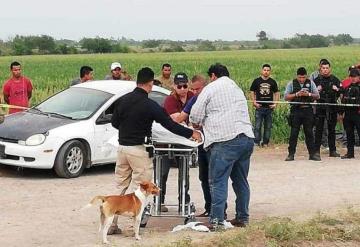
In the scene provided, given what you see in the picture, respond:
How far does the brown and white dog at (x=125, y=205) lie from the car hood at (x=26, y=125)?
4378 mm

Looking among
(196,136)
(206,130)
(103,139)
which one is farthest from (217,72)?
(103,139)

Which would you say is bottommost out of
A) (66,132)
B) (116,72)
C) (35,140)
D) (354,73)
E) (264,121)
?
(264,121)

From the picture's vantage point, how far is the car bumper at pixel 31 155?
472 inches

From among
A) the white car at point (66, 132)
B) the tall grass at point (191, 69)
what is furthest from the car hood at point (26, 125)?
the tall grass at point (191, 69)

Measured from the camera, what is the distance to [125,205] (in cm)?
809

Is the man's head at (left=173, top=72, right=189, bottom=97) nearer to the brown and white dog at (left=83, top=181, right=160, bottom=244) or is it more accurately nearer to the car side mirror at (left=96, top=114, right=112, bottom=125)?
the brown and white dog at (left=83, top=181, right=160, bottom=244)

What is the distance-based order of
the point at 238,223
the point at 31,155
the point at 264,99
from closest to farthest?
the point at 238,223, the point at 31,155, the point at 264,99

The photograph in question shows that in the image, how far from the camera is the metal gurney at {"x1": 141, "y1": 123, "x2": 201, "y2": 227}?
862 centimetres

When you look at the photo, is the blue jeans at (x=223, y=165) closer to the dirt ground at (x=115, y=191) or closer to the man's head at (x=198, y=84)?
the dirt ground at (x=115, y=191)

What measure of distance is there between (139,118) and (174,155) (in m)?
0.74

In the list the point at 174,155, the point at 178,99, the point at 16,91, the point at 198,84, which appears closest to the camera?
the point at 174,155

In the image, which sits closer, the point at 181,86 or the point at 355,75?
the point at 181,86

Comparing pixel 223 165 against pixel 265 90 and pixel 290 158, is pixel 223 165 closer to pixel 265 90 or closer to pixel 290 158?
pixel 290 158

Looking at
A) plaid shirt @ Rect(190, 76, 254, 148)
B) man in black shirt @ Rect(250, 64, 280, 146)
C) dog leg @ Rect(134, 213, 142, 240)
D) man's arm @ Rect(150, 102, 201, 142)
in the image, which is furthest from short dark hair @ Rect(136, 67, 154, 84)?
man in black shirt @ Rect(250, 64, 280, 146)
